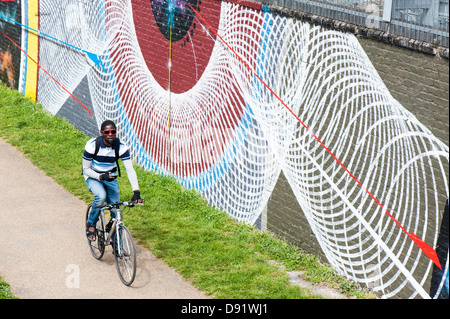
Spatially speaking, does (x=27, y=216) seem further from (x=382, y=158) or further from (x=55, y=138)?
(x=382, y=158)

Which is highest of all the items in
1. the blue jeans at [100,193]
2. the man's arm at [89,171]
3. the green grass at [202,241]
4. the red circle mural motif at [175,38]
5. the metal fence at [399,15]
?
the metal fence at [399,15]

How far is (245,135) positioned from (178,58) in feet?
6.08

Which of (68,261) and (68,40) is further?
(68,40)

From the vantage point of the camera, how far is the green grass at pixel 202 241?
289 inches

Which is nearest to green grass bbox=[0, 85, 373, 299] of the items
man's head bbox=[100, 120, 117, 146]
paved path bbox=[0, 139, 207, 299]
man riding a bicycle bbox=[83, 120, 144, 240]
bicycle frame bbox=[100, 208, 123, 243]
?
paved path bbox=[0, 139, 207, 299]

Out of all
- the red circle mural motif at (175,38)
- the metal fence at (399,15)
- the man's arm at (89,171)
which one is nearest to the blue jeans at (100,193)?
the man's arm at (89,171)

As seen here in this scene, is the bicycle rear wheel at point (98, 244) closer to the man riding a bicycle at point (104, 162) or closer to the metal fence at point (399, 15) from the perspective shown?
the man riding a bicycle at point (104, 162)

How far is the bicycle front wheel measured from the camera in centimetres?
732

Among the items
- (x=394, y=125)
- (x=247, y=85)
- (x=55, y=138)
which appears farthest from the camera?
(x=55, y=138)

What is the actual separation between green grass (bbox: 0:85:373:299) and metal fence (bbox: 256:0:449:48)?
2720 mm

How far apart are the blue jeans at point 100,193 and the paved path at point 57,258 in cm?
60

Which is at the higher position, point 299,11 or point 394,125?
point 299,11
